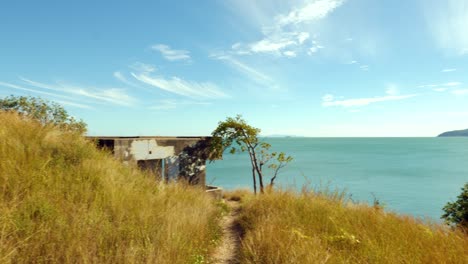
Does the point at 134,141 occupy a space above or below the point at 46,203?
above

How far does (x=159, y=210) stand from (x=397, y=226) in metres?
4.90

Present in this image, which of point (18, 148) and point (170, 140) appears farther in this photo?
point (170, 140)

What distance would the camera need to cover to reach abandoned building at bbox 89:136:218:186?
11.1 m

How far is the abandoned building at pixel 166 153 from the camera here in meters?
11.1

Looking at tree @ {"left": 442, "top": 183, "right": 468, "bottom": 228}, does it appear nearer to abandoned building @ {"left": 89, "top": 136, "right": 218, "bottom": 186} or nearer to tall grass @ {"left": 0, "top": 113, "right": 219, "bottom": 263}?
tall grass @ {"left": 0, "top": 113, "right": 219, "bottom": 263}

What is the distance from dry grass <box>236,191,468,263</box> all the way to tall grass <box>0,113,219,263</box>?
132 centimetres

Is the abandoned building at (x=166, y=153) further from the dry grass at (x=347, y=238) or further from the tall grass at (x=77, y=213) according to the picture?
the dry grass at (x=347, y=238)

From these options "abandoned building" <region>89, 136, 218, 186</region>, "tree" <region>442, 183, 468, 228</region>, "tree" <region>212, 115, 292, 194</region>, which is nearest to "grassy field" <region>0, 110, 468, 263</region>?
"abandoned building" <region>89, 136, 218, 186</region>

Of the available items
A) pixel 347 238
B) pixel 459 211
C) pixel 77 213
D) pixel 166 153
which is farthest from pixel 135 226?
pixel 459 211

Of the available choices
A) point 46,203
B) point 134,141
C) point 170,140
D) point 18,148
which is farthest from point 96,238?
point 170,140

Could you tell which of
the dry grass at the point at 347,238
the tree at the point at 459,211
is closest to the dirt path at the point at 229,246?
the dry grass at the point at 347,238

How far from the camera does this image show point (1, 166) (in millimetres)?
4711

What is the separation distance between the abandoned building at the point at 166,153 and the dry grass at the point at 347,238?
5590 millimetres

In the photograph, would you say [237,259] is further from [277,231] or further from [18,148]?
[18,148]
